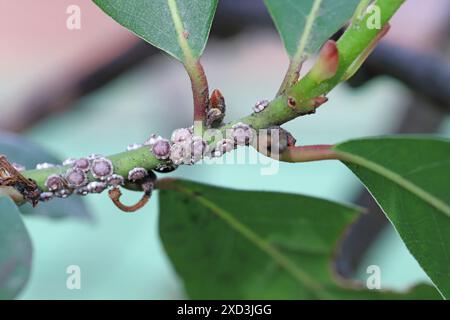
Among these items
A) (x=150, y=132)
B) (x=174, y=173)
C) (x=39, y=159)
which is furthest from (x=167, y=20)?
(x=150, y=132)

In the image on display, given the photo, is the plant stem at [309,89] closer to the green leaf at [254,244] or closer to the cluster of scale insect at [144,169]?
the cluster of scale insect at [144,169]

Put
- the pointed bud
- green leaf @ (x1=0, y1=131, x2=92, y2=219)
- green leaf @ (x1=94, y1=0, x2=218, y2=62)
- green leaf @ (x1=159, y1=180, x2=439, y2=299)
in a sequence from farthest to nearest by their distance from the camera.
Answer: green leaf @ (x1=0, y1=131, x2=92, y2=219), green leaf @ (x1=159, y1=180, x2=439, y2=299), green leaf @ (x1=94, y1=0, x2=218, y2=62), the pointed bud

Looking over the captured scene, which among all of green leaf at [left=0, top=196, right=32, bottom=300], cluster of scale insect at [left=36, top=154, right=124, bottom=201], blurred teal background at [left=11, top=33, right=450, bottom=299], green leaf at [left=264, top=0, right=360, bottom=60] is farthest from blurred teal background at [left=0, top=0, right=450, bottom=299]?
green leaf at [left=264, top=0, right=360, bottom=60]

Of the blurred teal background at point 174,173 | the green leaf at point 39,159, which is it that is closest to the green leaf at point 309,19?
the green leaf at point 39,159

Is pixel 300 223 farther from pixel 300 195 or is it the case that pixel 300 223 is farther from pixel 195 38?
pixel 195 38

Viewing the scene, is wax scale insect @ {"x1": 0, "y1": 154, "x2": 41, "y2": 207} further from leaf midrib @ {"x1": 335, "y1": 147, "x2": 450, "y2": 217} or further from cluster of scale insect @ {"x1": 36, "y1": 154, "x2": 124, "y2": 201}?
leaf midrib @ {"x1": 335, "y1": 147, "x2": 450, "y2": 217}

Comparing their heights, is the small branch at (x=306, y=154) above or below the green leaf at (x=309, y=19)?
below

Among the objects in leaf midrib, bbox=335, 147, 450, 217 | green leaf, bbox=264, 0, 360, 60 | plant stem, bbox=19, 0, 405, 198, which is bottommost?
leaf midrib, bbox=335, 147, 450, 217

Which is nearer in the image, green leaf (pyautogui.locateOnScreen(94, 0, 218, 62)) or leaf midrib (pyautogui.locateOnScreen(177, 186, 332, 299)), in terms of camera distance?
green leaf (pyautogui.locateOnScreen(94, 0, 218, 62))

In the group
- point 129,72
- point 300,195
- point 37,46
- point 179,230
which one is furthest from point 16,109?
point 37,46
